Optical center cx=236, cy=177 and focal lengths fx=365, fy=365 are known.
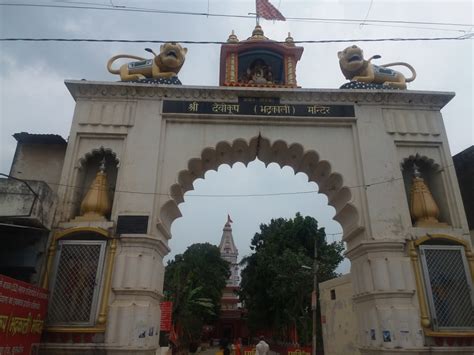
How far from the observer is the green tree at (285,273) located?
80.6ft

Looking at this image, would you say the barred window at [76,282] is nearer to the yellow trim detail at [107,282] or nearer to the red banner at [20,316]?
the yellow trim detail at [107,282]

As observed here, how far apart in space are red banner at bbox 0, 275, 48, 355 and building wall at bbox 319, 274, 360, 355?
1064cm

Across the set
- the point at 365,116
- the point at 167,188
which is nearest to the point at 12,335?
the point at 167,188

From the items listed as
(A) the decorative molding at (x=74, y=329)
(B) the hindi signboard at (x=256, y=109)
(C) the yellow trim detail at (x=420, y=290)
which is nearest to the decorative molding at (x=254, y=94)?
(B) the hindi signboard at (x=256, y=109)

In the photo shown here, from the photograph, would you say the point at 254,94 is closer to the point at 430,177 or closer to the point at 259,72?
the point at 259,72

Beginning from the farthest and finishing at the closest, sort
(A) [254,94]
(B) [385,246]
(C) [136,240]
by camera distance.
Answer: (A) [254,94], (B) [385,246], (C) [136,240]

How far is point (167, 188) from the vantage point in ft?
30.0

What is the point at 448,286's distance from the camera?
8273 millimetres

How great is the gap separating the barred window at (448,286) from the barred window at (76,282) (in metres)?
7.36

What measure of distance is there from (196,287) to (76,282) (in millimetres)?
24851

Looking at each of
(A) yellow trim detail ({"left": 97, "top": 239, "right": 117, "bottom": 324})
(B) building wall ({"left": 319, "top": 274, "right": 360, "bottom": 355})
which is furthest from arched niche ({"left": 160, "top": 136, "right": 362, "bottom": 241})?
(B) building wall ({"left": 319, "top": 274, "right": 360, "bottom": 355})

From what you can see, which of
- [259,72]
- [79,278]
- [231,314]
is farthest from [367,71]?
[231,314]

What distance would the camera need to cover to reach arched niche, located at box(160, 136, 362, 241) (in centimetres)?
941

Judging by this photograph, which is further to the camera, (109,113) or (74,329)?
(109,113)
